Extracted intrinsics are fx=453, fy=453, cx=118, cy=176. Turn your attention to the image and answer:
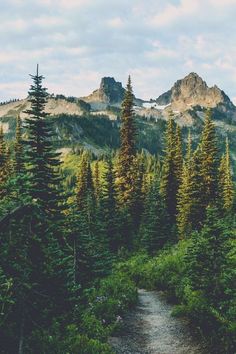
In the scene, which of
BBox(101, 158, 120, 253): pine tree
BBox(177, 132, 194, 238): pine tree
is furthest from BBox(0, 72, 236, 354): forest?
BBox(101, 158, 120, 253): pine tree

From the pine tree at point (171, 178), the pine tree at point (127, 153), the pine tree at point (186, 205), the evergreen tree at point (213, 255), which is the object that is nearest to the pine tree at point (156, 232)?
the pine tree at point (186, 205)

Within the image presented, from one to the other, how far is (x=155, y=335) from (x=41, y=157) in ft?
36.8

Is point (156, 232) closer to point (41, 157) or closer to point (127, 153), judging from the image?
point (127, 153)

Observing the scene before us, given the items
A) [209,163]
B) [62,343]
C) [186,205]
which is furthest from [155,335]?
[209,163]

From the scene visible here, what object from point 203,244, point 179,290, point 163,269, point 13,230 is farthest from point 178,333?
point 163,269

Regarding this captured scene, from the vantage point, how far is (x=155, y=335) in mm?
18203

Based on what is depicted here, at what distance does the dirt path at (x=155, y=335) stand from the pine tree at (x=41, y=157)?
7038 mm

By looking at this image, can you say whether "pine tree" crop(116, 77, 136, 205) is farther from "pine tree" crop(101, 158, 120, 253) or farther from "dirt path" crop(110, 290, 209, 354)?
"dirt path" crop(110, 290, 209, 354)

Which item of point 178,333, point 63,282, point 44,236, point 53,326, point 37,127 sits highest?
point 37,127

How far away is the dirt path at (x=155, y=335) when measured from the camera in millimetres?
15945

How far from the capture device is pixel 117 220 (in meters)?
49.9

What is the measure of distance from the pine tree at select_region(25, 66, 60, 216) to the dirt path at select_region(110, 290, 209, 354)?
704 centimetres

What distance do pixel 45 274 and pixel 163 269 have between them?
2048 cm

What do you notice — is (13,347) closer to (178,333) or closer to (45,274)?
(45,274)
